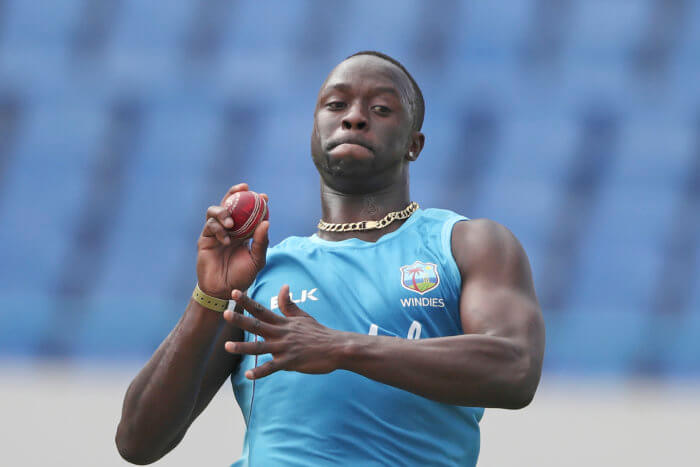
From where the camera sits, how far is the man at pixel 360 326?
8.14 ft

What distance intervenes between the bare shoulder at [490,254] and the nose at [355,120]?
0.49 m

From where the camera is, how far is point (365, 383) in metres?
2.77

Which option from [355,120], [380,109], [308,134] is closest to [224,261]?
[355,120]

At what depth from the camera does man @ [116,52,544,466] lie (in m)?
2.48

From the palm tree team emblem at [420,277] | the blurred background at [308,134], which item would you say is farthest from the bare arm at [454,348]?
the blurred background at [308,134]

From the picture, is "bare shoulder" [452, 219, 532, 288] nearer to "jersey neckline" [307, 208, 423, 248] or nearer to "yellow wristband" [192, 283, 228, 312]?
"jersey neckline" [307, 208, 423, 248]

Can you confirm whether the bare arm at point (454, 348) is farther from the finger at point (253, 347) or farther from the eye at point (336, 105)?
the eye at point (336, 105)

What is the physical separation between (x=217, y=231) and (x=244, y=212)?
0.31 feet

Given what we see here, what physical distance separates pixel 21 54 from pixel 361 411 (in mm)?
13668

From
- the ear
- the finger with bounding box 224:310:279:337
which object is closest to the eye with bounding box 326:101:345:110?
the ear

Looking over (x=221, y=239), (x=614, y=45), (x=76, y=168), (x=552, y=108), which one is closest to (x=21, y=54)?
(x=76, y=168)

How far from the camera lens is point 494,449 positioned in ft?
27.5

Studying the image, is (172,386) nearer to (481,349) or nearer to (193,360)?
(193,360)

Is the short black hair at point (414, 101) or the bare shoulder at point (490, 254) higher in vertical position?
the short black hair at point (414, 101)
